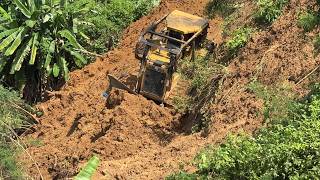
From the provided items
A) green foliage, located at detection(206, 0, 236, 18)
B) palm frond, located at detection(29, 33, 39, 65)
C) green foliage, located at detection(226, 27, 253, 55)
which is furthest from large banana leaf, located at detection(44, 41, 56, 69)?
green foliage, located at detection(226, 27, 253, 55)

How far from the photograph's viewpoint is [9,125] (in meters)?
17.6

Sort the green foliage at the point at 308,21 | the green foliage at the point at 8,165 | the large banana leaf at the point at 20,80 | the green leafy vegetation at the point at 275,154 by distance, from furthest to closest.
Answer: the large banana leaf at the point at 20,80 → the green foliage at the point at 8,165 → the green foliage at the point at 308,21 → the green leafy vegetation at the point at 275,154

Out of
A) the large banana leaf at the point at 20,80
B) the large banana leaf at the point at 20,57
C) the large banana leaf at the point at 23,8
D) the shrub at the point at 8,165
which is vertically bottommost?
the large banana leaf at the point at 20,80

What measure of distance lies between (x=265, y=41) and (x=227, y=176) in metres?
6.44

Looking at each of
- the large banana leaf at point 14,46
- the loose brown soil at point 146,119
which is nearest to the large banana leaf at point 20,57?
the large banana leaf at point 14,46

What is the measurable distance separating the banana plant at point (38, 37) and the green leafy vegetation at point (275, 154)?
10.6 metres

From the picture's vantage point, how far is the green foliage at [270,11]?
15.8m

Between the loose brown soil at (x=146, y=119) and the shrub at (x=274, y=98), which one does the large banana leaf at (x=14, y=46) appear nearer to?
the loose brown soil at (x=146, y=119)

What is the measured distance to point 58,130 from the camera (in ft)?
60.2

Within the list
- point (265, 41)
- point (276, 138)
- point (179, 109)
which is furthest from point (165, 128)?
point (276, 138)

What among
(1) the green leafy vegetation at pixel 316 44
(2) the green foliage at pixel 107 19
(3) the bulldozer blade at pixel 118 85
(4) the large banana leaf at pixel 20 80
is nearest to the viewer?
(1) the green leafy vegetation at pixel 316 44

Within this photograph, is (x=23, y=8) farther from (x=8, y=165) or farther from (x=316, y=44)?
(x=316, y=44)

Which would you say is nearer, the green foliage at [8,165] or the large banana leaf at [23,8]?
the green foliage at [8,165]

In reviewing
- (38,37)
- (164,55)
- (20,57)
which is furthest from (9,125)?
(164,55)
